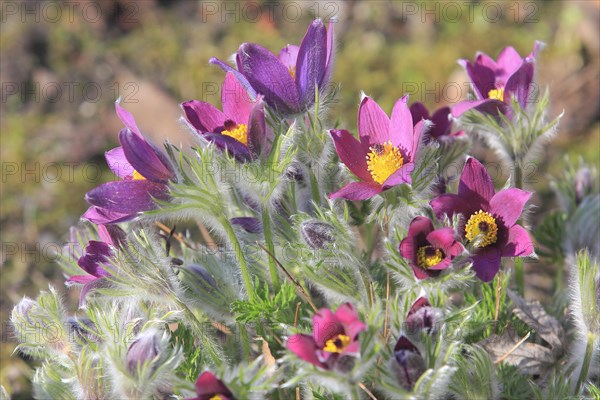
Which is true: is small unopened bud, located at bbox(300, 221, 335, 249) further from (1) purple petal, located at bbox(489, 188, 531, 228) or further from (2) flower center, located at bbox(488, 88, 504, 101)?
(2) flower center, located at bbox(488, 88, 504, 101)

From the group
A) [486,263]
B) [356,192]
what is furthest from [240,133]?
[486,263]

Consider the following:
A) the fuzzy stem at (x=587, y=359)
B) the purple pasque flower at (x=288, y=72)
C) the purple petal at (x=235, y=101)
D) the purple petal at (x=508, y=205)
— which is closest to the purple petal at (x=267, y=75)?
the purple pasque flower at (x=288, y=72)

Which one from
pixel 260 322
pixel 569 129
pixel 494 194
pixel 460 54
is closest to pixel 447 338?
pixel 494 194

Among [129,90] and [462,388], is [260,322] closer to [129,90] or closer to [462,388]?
[462,388]

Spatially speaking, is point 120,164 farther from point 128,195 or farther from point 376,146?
point 376,146

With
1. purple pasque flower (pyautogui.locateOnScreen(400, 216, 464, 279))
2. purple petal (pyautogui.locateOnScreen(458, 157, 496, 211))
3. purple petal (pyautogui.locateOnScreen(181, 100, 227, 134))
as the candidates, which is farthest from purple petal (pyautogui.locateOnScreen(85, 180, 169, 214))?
purple petal (pyautogui.locateOnScreen(458, 157, 496, 211))

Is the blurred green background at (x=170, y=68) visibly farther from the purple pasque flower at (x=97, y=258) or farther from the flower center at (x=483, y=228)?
the flower center at (x=483, y=228)
